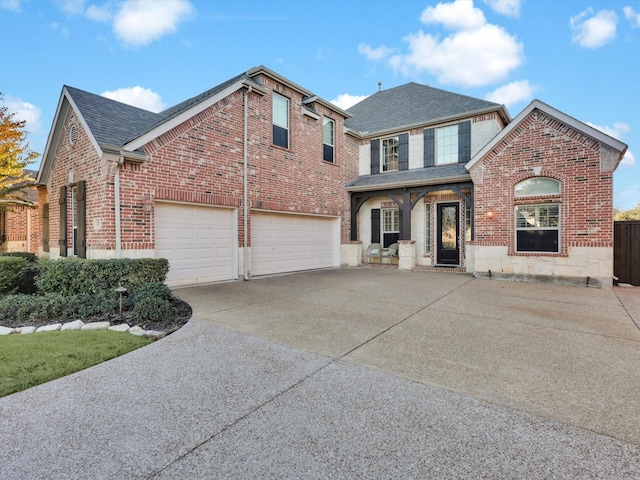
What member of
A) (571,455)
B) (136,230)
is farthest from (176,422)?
(136,230)

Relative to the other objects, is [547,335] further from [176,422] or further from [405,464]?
[176,422]

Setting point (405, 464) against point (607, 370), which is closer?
point (405, 464)

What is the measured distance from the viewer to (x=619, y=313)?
5.89m

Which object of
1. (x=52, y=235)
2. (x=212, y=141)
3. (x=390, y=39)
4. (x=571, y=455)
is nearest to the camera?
(x=571, y=455)

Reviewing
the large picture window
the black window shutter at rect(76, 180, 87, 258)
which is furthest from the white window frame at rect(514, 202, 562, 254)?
the black window shutter at rect(76, 180, 87, 258)

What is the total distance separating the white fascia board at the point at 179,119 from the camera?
7230 millimetres

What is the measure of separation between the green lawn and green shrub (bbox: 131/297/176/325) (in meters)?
0.52

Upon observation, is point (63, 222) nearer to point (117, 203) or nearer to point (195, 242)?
point (117, 203)

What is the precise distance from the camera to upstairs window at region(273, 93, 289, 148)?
10.8 m

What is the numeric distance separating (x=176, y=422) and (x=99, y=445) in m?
0.49

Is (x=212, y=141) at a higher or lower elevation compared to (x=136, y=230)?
higher

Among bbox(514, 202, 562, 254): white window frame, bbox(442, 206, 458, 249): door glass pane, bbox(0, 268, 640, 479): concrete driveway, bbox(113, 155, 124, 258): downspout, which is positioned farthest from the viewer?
bbox(442, 206, 458, 249): door glass pane

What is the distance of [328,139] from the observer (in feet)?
43.2

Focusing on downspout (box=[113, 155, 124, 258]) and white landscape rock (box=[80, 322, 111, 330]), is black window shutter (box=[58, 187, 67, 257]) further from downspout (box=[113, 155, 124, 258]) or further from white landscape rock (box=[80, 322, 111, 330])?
white landscape rock (box=[80, 322, 111, 330])
